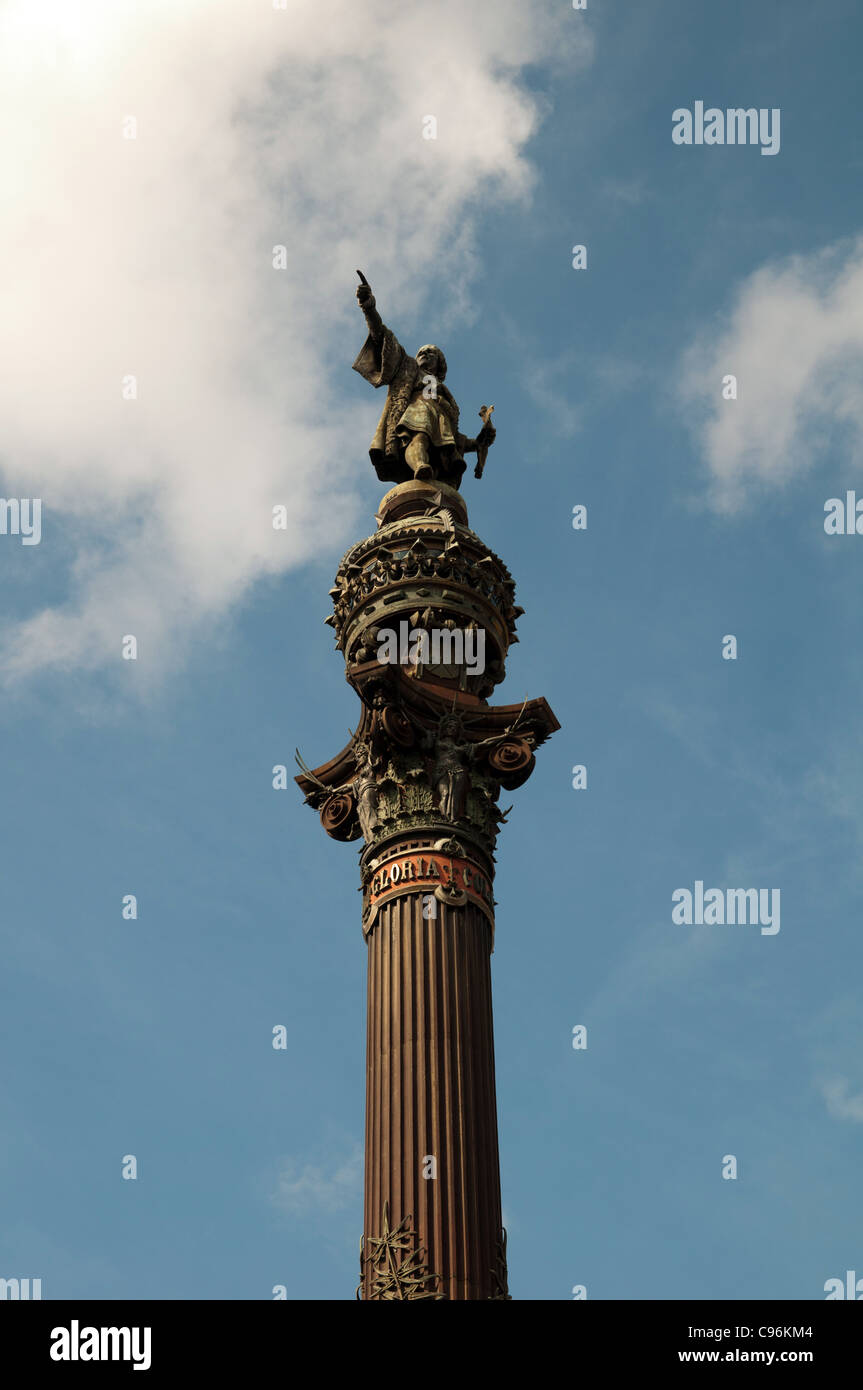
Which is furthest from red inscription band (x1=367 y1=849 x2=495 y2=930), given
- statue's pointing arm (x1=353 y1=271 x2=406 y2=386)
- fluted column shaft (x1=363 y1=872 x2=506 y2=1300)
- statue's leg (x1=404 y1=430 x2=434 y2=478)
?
statue's pointing arm (x1=353 y1=271 x2=406 y2=386)

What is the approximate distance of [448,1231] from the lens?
2739 cm

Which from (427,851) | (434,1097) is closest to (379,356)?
(427,851)

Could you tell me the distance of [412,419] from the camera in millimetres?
40875

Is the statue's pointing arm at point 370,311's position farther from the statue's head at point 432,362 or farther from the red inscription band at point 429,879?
the red inscription band at point 429,879

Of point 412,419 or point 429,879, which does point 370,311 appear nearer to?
point 412,419

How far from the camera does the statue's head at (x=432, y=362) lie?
4212 cm

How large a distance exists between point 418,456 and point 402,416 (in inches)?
64.6

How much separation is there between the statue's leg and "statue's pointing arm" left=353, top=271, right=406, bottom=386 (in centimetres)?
187

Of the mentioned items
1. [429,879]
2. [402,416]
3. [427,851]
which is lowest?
[429,879]

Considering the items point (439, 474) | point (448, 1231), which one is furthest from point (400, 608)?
point (448, 1231)

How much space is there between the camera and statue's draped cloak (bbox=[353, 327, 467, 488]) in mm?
40719

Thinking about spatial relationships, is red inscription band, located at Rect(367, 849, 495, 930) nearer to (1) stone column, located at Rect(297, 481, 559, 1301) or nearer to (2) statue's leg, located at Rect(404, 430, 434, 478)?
(1) stone column, located at Rect(297, 481, 559, 1301)
